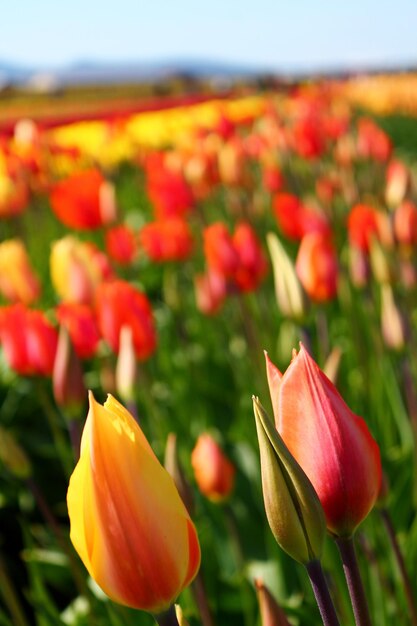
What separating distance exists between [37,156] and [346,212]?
200cm

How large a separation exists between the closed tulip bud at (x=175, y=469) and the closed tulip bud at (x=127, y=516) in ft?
1.09

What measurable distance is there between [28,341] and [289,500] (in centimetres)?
137

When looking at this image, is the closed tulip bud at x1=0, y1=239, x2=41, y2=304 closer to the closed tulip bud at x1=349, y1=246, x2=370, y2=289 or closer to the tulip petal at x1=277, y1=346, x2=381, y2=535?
the closed tulip bud at x1=349, y1=246, x2=370, y2=289

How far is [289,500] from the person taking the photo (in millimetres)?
705

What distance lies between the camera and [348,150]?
4254mm

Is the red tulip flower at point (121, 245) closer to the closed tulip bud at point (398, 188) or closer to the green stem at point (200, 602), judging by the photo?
the closed tulip bud at point (398, 188)

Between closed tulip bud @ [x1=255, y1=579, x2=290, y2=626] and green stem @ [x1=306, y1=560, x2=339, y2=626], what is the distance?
0.27 feet

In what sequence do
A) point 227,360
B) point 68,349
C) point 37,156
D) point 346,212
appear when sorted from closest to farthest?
1. point 68,349
2. point 227,360
3. point 346,212
4. point 37,156

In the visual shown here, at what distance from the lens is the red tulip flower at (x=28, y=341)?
6.33 ft

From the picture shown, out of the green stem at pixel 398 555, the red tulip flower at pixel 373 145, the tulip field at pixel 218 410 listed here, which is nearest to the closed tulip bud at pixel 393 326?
the tulip field at pixel 218 410

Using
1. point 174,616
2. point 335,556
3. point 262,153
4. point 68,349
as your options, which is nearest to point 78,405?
point 68,349

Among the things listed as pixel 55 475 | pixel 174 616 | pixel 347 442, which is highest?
pixel 347 442

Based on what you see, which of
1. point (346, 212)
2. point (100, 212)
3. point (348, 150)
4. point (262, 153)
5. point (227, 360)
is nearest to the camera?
point (227, 360)

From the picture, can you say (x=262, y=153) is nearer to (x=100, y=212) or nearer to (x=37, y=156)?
(x=37, y=156)
